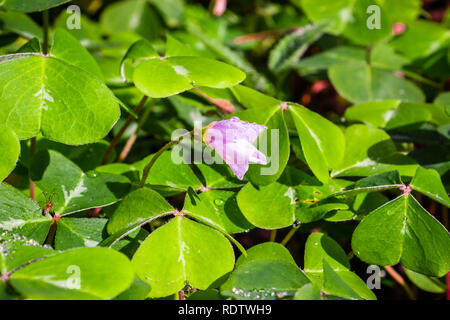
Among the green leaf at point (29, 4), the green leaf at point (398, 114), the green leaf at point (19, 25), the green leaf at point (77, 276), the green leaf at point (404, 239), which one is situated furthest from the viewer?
the green leaf at point (19, 25)

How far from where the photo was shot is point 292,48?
1.93 m

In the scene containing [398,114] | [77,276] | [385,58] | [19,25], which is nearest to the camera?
[77,276]

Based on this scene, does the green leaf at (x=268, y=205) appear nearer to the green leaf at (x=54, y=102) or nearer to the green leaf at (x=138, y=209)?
the green leaf at (x=138, y=209)

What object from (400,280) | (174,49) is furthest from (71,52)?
(400,280)

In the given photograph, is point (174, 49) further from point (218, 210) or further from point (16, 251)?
point (16, 251)

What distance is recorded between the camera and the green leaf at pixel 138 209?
Result: 0.94m

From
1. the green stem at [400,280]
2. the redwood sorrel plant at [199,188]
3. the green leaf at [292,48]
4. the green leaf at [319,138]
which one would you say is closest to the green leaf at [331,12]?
the green leaf at [292,48]

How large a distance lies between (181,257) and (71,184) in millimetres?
339

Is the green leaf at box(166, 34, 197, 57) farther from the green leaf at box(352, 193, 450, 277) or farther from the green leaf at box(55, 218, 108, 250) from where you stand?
the green leaf at box(352, 193, 450, 277)

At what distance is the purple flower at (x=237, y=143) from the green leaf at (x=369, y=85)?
0.78 m

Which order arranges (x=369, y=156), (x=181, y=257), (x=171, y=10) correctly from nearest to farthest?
(x=181, y=257) < (x=369, y=156) < (x=171, y=10)

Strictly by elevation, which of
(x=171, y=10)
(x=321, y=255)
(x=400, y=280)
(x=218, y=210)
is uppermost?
(x=171, y=10)

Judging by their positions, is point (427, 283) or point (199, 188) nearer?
point (199, 188)
